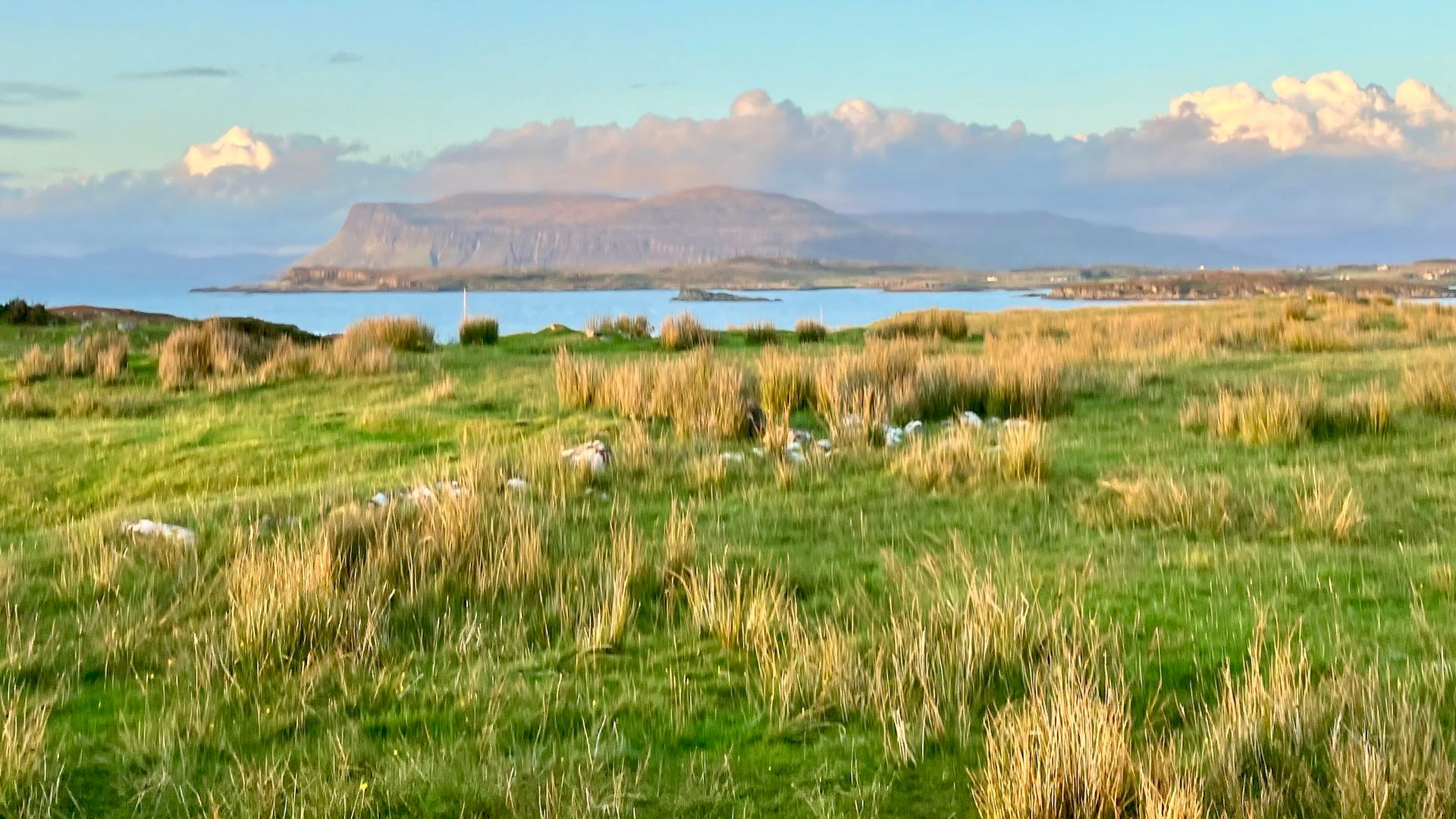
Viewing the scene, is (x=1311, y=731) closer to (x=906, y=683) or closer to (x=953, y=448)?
(x=906, y=683)

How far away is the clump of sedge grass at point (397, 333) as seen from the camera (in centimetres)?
1709

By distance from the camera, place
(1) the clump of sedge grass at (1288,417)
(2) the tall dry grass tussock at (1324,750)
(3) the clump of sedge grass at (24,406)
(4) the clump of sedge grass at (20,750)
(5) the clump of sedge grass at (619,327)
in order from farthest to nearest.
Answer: (5) the clump of sedge grass at (619,327)
(3) the clump of sedge grass at (24,406)
(1) the clump of sedge grass at (1288,417)
(4) the clump of sedge grass at (20,750)
(2) the tall dry grass tussock at (1324,750)

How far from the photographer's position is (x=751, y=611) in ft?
14.5

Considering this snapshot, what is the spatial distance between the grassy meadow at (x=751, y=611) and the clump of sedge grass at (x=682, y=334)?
23.5 ft

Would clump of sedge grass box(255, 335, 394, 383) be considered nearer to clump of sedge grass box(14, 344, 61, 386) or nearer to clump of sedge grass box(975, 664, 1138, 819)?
clump of sedge grass box(14, 344, 61, 386)

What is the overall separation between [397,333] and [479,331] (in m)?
2.16

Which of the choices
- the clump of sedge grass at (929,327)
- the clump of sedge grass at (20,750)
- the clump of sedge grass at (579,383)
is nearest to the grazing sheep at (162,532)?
the clump of sedge grass at (20,750)

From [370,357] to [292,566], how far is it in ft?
32.4

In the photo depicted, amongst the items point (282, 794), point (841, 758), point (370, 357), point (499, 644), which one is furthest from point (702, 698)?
point (370, 357)

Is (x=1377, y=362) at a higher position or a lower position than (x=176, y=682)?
higher

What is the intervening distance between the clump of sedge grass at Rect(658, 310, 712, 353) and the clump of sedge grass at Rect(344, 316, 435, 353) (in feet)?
12.4

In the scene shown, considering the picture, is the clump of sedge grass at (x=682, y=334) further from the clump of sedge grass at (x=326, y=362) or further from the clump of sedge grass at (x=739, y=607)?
the clump of sedge grass at (x=739, y=607)

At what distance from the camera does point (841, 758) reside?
3395 mm

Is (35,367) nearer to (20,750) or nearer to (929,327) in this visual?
(20,750)
